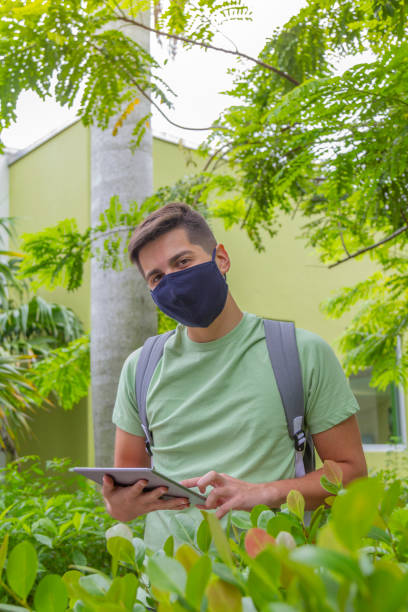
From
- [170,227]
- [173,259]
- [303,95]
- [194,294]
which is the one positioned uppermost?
[303,95]

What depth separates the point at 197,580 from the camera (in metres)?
0.47

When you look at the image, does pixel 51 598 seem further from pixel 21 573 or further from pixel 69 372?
pixel 69 372

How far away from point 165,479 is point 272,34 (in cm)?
260

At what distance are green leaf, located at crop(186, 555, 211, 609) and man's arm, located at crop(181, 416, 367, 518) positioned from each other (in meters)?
1.13

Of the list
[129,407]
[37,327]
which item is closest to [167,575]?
[129,407]

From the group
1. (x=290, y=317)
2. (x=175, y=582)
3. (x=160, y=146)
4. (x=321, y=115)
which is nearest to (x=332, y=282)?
(x=290, y=317)

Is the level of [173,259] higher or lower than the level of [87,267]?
lower

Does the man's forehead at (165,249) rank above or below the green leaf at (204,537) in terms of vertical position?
above

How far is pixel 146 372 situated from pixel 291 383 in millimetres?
556

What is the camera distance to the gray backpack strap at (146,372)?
2212 millimetres

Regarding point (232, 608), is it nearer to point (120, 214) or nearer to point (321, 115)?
point (321, 115)

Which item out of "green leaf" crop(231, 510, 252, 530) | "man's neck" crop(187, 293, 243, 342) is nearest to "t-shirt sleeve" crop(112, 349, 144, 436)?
"man's neck" crop(187, 293, 243, 342)

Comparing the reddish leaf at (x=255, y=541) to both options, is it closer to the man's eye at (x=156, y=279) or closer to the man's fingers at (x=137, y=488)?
the man's fingers at (x=137, y=488)

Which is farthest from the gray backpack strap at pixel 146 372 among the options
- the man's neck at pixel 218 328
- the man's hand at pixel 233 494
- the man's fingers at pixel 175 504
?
the man's hand at pixel 233 494
